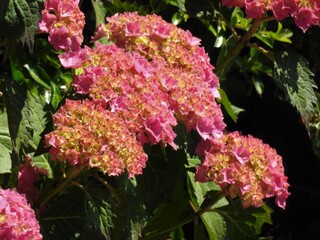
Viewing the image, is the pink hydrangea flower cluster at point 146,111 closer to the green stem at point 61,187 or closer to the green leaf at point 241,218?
the green stem at point 61,187

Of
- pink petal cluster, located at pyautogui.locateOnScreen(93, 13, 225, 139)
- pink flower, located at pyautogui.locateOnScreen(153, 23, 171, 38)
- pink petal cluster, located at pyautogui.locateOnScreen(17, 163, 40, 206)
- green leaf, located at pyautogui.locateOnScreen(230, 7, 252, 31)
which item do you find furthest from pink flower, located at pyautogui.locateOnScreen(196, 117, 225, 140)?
green leaf, located at pyautogui.locateOnScreen(230, 7, 252, 31)

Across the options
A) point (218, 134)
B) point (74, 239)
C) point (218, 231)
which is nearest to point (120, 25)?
point (218, 134)

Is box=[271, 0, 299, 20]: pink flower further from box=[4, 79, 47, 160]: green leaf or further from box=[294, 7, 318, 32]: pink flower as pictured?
box=[4, 79, 47, 160]: green leaf

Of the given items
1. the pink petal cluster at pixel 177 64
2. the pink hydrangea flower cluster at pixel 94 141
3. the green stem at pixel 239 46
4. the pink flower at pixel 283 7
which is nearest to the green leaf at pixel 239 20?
the green stem at pixel 239 46

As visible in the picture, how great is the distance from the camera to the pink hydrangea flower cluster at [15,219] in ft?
5.64

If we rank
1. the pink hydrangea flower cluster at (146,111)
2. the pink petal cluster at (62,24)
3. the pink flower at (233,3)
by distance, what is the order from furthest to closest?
the pink flower at (233,3) < the pink petal cluster at (62,24) < the pink hydrangea flower cluster at (146,111)

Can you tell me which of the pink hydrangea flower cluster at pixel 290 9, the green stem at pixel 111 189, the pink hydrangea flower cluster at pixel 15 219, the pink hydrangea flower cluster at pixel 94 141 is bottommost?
→ the green stem at pixel 111 189

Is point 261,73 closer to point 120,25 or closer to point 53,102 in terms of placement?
point 53,102

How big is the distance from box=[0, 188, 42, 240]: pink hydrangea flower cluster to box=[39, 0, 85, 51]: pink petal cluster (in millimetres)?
402

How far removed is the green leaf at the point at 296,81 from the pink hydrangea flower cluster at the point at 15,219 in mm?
892

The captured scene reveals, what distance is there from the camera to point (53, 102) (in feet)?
8.29

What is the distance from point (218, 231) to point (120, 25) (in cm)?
67

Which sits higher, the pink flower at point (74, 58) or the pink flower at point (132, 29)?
the pink flower at point (132, 29)

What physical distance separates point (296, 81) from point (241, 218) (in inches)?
15.3
